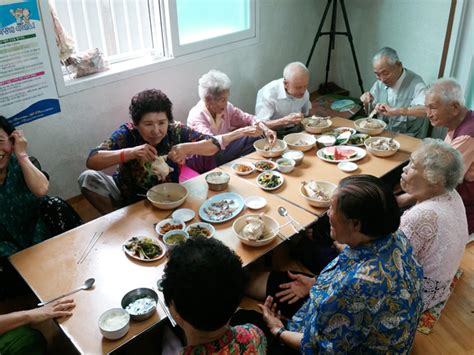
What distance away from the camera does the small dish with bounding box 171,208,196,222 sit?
2370 millimetres

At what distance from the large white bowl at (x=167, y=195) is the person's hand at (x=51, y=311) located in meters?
0.81

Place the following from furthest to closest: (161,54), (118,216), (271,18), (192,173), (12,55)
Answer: (271,18)
(161,54)
(192,173)
(12,55)
(118,216)

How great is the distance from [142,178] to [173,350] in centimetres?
122

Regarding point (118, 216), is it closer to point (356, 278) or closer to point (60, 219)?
point (60, 219)

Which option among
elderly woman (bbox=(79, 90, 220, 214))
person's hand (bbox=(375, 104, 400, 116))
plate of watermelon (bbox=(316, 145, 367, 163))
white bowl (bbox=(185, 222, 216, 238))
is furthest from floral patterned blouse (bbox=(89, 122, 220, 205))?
person's hand (bbox=(375, 104, 400, 116))

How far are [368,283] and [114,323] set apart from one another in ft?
3.44

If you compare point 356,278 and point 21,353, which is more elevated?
point 356,278

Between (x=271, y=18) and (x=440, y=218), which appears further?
(x=271, y=18)

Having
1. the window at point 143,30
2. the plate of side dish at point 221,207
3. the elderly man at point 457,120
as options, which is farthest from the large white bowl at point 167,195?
the elderly man at point 457,120

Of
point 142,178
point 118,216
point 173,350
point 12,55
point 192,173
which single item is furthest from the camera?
point 192,173

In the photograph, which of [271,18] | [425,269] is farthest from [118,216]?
[271,18]

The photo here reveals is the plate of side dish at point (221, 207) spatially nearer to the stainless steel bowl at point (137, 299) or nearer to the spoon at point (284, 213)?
the spoon at point (284, 213)

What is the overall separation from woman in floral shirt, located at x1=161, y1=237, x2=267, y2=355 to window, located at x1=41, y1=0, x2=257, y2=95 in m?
2.51

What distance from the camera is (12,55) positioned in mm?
2973
